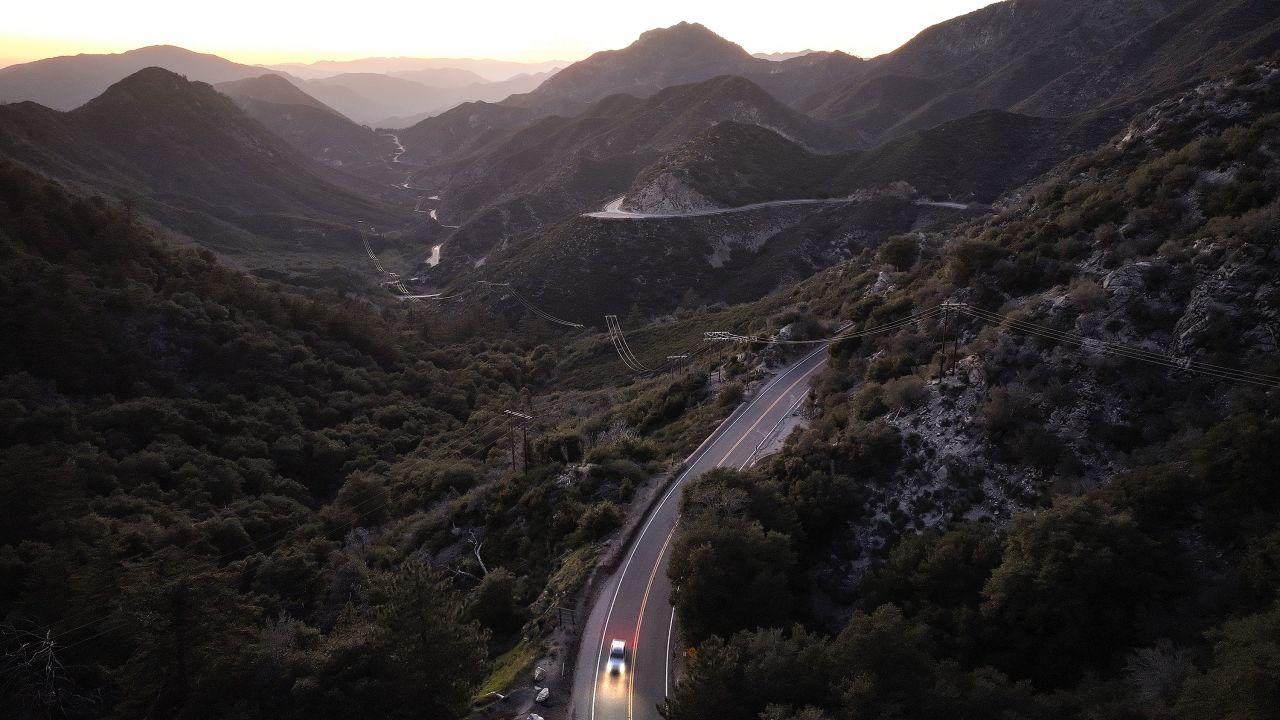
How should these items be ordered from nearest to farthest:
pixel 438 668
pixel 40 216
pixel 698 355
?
pixel 438 668, pixel 40 216, pixel 698 355

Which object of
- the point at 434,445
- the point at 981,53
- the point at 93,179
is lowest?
the point at 434,445

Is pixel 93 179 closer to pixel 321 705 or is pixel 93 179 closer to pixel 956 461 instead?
pixel 321 705

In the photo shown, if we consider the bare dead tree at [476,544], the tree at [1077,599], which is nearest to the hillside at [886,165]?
the bare dead tree at [476,544]

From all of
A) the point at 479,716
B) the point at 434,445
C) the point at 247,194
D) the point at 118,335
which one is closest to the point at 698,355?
the point at 434,445

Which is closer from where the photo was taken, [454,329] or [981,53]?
[454,329]

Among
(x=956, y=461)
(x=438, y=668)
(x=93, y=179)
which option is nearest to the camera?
(x=438, y=668)

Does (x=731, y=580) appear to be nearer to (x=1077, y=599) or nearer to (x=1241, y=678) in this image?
(x=1077, y=599)
